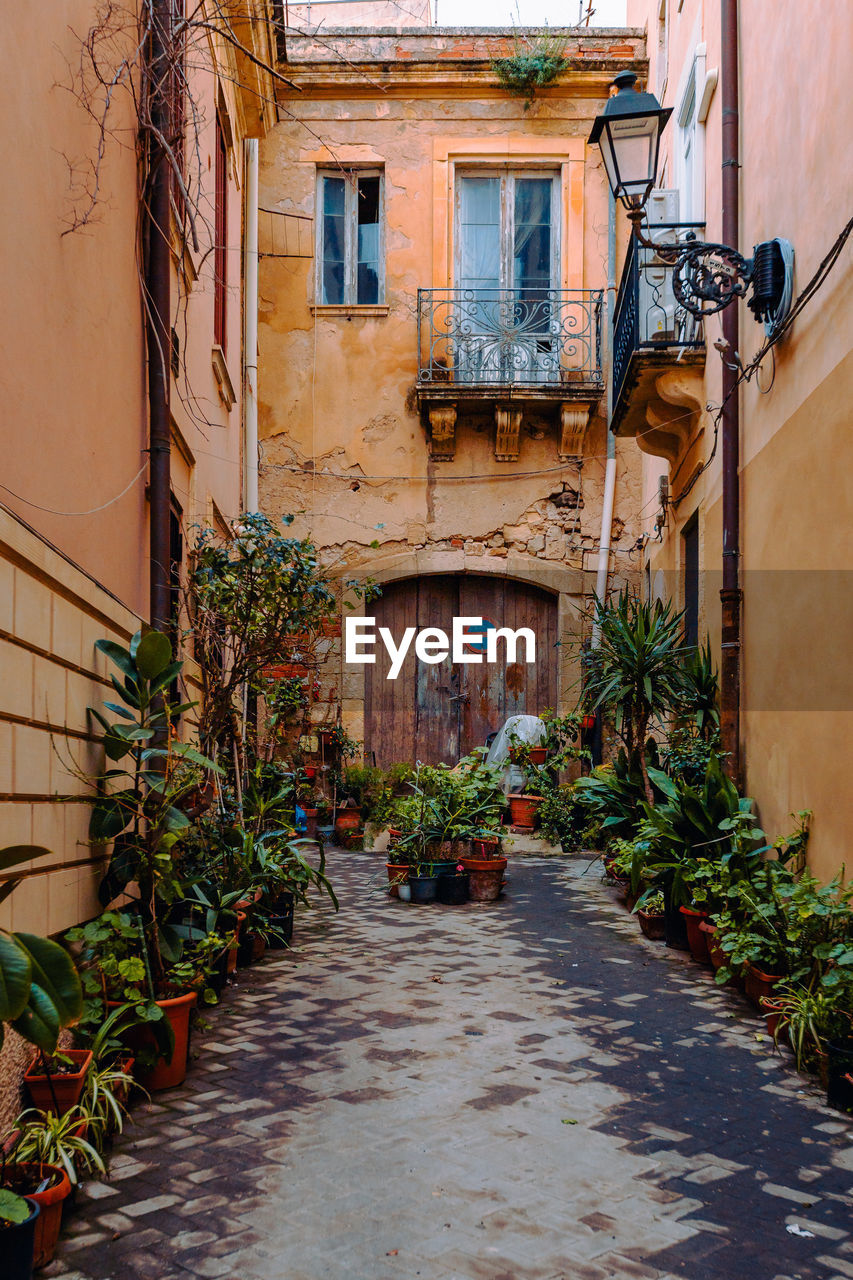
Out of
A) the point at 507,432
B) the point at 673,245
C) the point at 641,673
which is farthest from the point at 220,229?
the point at 641,673

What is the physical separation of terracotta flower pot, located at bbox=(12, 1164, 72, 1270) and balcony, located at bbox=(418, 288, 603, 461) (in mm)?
9949

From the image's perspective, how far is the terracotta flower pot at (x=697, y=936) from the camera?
18.6 ft

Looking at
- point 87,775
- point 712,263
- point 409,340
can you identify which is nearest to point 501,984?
point 87,775

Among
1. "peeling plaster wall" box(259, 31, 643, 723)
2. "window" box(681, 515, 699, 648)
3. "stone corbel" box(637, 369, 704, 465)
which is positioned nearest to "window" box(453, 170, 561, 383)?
"peeling plaster wall" box(259, 31, 643, 723)

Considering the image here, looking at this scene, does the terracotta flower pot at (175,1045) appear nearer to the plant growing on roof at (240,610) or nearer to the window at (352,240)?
the plant growing on roof at (240,610)

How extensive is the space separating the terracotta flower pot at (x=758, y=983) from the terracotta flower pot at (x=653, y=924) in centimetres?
136

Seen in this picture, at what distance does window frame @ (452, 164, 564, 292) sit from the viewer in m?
12.3

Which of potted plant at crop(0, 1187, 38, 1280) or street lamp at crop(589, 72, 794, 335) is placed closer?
potted plant at crop(0, 1187, 38, 1280)

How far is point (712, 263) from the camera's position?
5.64m

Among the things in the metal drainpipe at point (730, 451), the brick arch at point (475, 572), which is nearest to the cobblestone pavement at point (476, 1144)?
the metal drainpipe at point (730, 451)

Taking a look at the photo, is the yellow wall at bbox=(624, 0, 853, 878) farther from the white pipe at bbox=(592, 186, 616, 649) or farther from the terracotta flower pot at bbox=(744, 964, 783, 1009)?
the white pipe at bbox=(592, 186, 616, 649)

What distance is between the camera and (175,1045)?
147 inches

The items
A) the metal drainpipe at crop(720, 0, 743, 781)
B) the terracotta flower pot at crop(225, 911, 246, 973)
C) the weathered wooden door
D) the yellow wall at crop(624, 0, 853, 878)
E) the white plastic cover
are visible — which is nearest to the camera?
the yellow wall at crop(624, 0, 853, 878)

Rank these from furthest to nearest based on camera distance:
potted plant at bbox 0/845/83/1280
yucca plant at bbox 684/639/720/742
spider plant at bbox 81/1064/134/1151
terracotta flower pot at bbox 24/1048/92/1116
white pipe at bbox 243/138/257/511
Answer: white pipe at bbox 243/138/257/511 → yucca plant at bbox 684/639/720/742 → spider plant at bbox 81/1064/134/1151 → terracotta flower pot at bbox 24/1048/92/1116 → potted plant at bbox 0/845/83/1280
